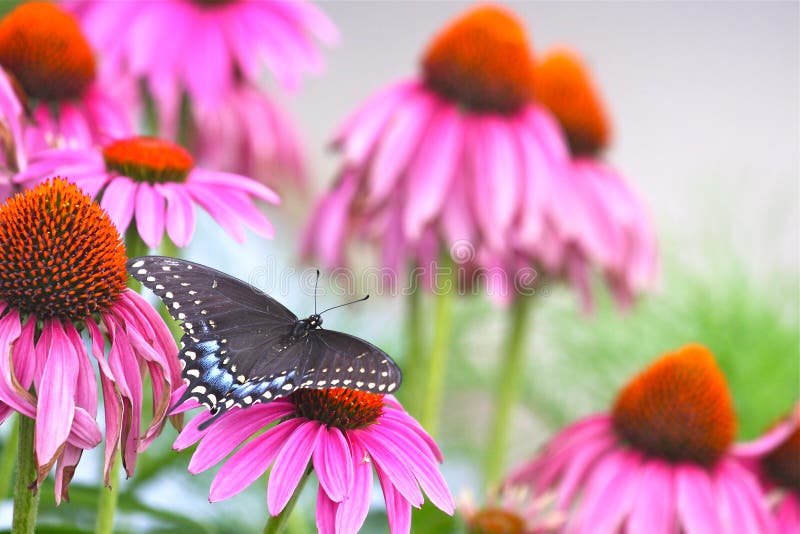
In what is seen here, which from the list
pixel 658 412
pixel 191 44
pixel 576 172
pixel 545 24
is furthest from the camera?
pixel 545 24

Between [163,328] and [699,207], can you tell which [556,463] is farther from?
[699,207]

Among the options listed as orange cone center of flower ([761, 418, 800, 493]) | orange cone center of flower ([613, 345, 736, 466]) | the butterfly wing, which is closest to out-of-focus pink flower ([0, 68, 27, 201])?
the butterfly wing

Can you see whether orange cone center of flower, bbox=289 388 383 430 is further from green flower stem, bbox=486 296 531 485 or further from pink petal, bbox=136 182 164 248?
green flower stem, bbox=486 296 531 485

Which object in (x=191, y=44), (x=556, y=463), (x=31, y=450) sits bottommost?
(x=556, y=463)

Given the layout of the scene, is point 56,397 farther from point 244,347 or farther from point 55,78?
point 55,78

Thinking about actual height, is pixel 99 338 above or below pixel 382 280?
above

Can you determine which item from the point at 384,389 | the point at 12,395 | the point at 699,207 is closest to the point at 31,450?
Result: the point at 12,395
